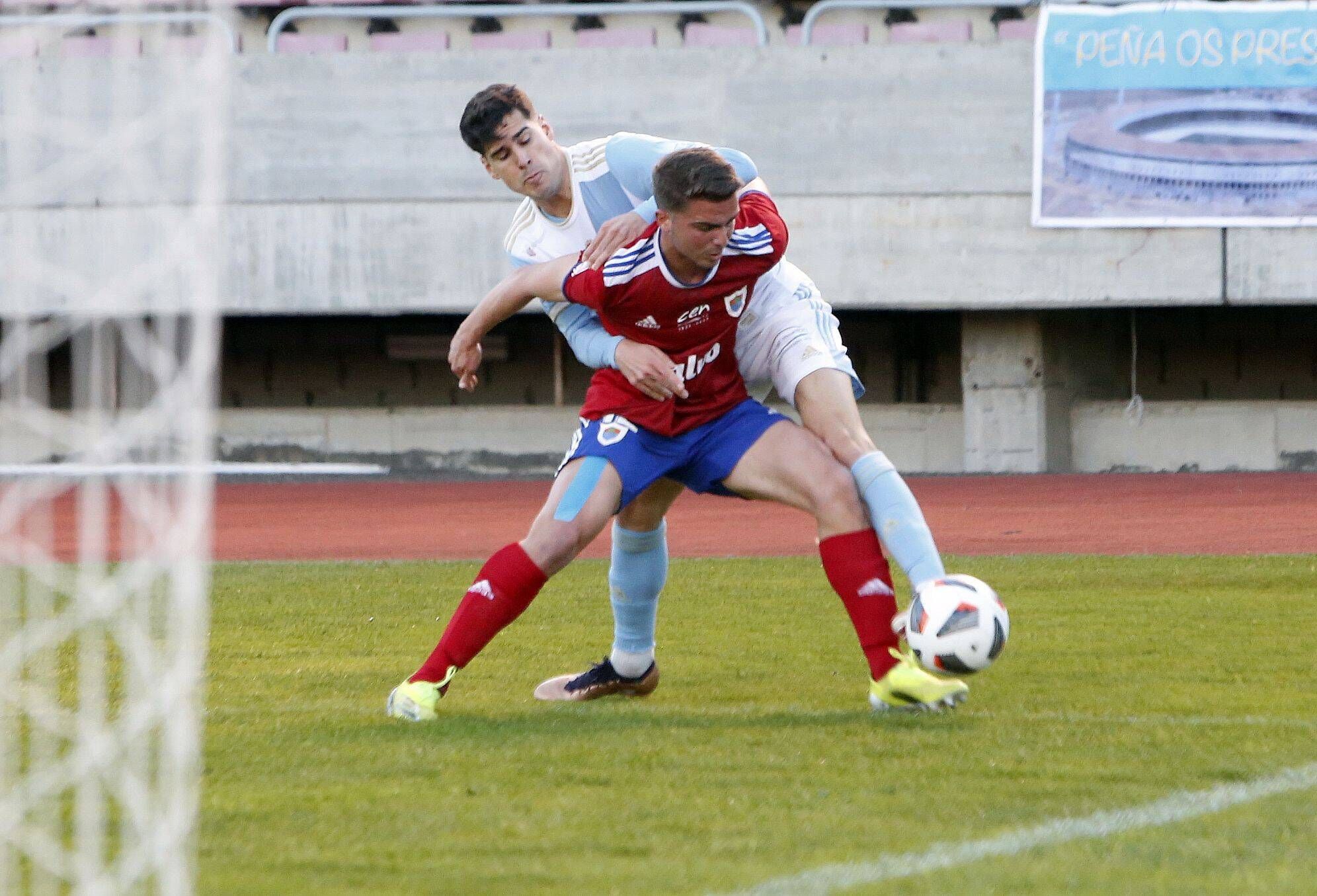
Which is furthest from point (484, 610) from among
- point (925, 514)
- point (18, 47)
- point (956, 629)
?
point (925, 514)

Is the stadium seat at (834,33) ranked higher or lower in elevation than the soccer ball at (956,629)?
higher

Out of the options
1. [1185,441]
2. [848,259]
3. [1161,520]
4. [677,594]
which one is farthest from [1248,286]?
[677,594]

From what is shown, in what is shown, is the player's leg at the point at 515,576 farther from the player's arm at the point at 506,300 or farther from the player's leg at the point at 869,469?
the player's leg at the point at 869,469

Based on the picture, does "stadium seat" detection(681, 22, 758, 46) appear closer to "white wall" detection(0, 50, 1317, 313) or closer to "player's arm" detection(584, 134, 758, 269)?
"white wall" detection(0, 50, 1317, 313)

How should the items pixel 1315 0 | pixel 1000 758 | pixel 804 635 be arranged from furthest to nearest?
pixel 1315 0 < pixel 804 635 < pixel 1000 758

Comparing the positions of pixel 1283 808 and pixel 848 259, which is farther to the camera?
pixel 848 259

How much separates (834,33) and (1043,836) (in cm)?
1527

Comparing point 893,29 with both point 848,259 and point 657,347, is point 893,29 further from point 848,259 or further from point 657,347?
point 657,347

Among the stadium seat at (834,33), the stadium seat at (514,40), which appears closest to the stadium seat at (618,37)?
the stadium seat at (514,40)

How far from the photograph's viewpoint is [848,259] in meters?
16.7

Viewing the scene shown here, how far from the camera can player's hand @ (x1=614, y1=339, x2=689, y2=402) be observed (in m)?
4.70

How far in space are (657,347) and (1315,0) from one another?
12.9m

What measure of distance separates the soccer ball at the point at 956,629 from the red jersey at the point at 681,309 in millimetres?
869

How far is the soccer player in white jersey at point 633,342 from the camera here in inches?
187
